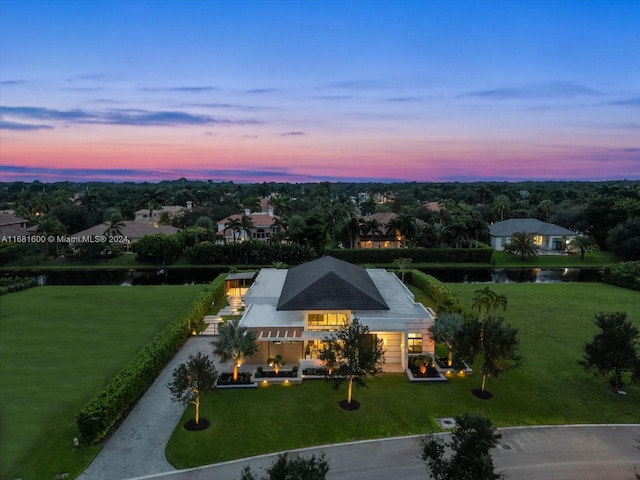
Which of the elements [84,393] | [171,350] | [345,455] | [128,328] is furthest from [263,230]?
[345,455]

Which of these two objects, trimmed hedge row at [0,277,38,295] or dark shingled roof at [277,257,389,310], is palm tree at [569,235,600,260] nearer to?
dark shingled roof at [277,257,389,310]

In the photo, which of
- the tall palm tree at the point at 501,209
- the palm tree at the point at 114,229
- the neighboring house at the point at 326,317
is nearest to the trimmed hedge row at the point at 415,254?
the tall palm tree at the point at 501,209

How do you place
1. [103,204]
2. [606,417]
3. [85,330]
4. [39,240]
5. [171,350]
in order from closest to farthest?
[606,417] < [171,350] < [85,330] < [39,240] < [103,204]

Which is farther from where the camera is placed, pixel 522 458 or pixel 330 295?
pixel 330 295

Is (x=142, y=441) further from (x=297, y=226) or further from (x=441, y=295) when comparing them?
(x=297, y=226)

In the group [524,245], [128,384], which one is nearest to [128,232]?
[128,384]

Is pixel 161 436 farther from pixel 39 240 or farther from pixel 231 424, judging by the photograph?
pixel 39 240
